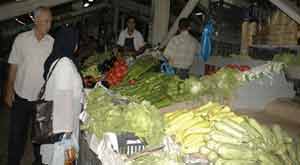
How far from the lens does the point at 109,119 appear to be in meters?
3.63

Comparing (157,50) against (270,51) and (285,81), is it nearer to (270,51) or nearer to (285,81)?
(270,51)

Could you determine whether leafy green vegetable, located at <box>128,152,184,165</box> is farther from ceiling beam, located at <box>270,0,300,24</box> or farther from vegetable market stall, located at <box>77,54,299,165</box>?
ceiling beam, located at <box>270,0,300,24</box>

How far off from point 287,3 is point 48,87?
16.0 feet

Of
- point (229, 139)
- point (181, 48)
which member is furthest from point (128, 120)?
point (181, 48)

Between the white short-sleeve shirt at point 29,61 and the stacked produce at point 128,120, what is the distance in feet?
3.35

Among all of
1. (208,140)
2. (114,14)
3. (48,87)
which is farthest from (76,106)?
(114,14)

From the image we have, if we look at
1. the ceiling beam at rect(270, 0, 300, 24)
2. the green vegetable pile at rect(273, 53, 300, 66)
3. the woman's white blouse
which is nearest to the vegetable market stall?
the woman's white blouse

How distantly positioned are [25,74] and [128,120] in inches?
78.3

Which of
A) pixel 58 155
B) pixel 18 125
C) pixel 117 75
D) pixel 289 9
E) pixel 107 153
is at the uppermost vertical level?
pixel 289 9

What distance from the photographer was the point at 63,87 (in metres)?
4.42

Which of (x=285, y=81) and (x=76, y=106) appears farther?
(x=285, y=81)

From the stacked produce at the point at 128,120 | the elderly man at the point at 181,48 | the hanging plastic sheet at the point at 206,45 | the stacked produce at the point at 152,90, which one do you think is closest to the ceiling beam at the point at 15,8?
the elderly man at the point at 181,48

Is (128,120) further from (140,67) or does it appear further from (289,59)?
(289,59)

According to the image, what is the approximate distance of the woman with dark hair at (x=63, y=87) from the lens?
4.43m
